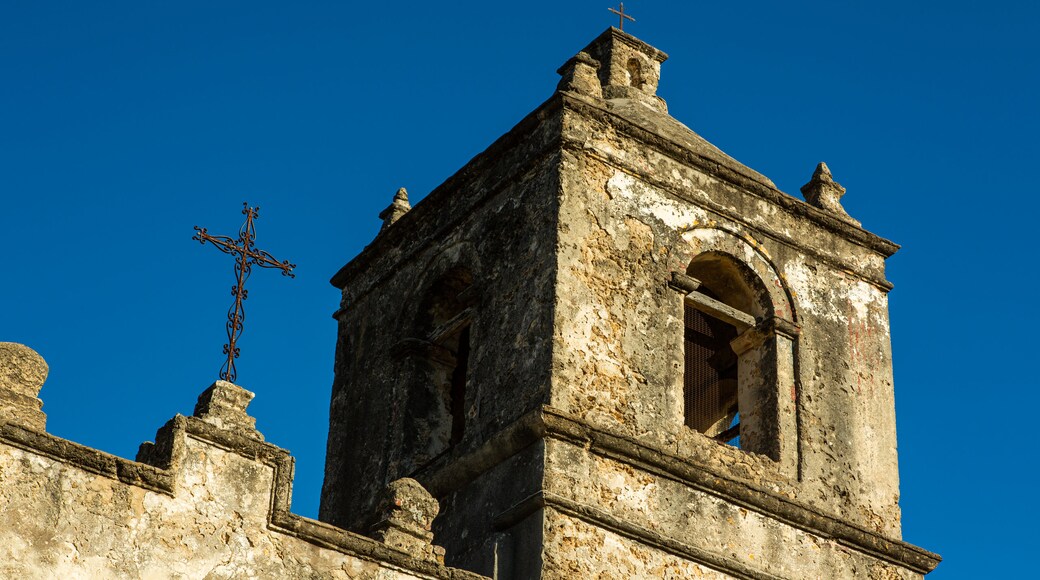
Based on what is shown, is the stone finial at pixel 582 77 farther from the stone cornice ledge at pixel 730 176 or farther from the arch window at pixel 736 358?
the arch window at pixel 736 358

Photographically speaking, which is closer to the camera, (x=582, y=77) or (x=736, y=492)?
(x=736, y=492)

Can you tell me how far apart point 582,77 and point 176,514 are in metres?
5.98

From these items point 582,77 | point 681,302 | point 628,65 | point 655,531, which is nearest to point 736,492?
point 655,531

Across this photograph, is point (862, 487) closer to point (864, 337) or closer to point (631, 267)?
point (864, 337)

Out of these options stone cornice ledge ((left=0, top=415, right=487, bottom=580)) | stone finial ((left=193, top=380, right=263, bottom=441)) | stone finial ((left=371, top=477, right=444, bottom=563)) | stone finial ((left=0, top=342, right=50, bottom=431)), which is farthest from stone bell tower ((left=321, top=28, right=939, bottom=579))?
stone finial ((left=0, top=342, right=50, bottom=431))

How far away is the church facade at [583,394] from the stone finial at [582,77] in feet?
0.10

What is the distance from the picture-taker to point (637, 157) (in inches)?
636

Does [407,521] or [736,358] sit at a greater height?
[736,358]

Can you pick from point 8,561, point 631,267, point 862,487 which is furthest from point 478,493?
point 8,561

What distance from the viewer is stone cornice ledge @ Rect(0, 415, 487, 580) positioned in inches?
460

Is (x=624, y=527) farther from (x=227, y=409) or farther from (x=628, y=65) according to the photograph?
(x=628, y=65)

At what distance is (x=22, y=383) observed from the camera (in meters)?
11.9

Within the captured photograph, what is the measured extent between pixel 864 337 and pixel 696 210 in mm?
1848

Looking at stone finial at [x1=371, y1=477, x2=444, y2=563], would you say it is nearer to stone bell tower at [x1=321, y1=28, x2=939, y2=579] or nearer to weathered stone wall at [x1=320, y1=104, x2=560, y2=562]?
stone bell tower at [x1=321, y1=28, x2=939, y2=579]
